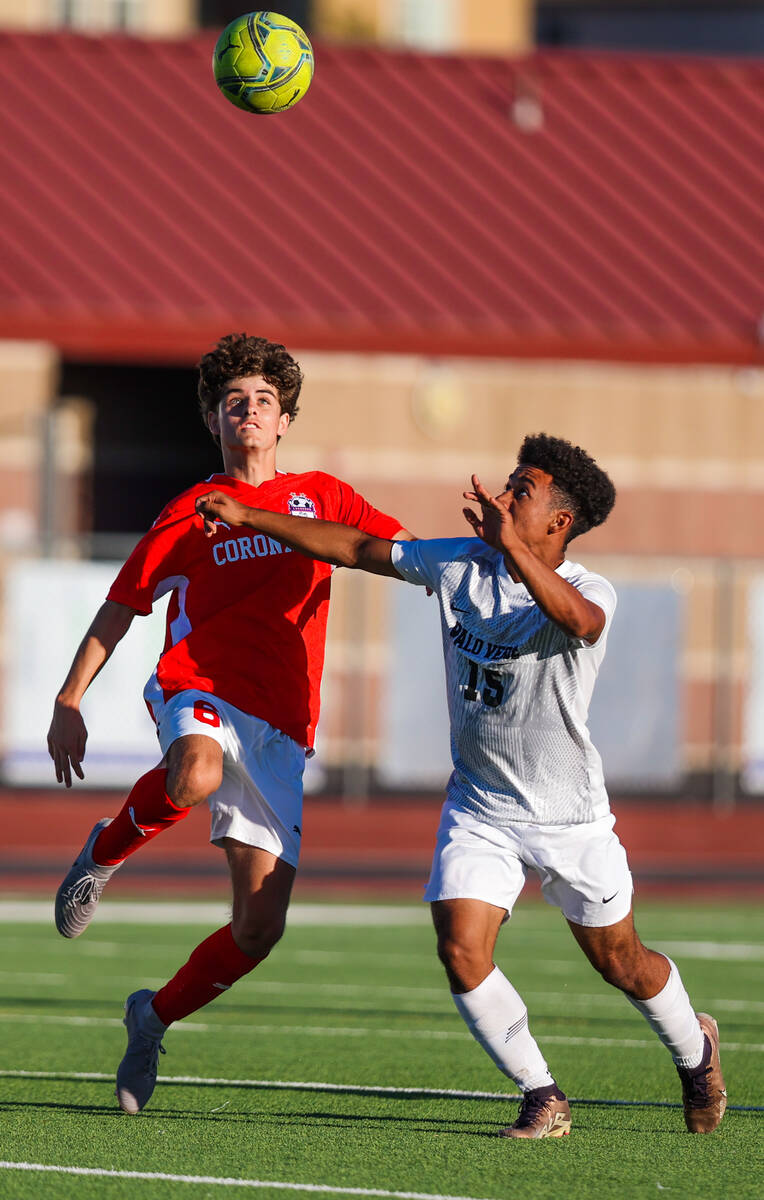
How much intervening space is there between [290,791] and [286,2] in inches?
1032

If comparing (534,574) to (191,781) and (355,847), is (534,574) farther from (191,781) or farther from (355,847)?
(355,847)

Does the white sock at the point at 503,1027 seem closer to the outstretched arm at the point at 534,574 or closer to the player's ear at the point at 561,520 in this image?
the outstretched arm at the point at 534,574

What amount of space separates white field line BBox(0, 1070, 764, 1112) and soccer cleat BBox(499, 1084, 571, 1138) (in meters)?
0.79

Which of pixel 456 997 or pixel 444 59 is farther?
pixel 444 59

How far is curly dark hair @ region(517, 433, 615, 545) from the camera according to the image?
19.5 feet

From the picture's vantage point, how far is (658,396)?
22.2m

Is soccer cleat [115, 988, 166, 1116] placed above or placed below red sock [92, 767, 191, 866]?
below

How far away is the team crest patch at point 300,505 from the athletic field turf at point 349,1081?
1865mm

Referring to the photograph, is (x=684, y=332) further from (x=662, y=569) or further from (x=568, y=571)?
(x=568, y=571)

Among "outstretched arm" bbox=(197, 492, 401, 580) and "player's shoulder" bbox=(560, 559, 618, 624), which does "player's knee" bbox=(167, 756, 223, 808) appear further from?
"player's shoulder" bbox=(560, 559, 618, 624)

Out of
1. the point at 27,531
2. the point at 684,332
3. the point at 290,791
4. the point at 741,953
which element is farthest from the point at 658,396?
the point at 290,791

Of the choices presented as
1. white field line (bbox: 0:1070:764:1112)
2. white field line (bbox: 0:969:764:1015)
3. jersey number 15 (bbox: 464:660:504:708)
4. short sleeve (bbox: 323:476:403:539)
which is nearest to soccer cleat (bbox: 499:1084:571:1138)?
white field line (bbox: 0:1070:764:1112)

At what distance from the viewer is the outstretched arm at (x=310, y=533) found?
599cm

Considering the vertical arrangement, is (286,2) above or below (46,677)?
above
